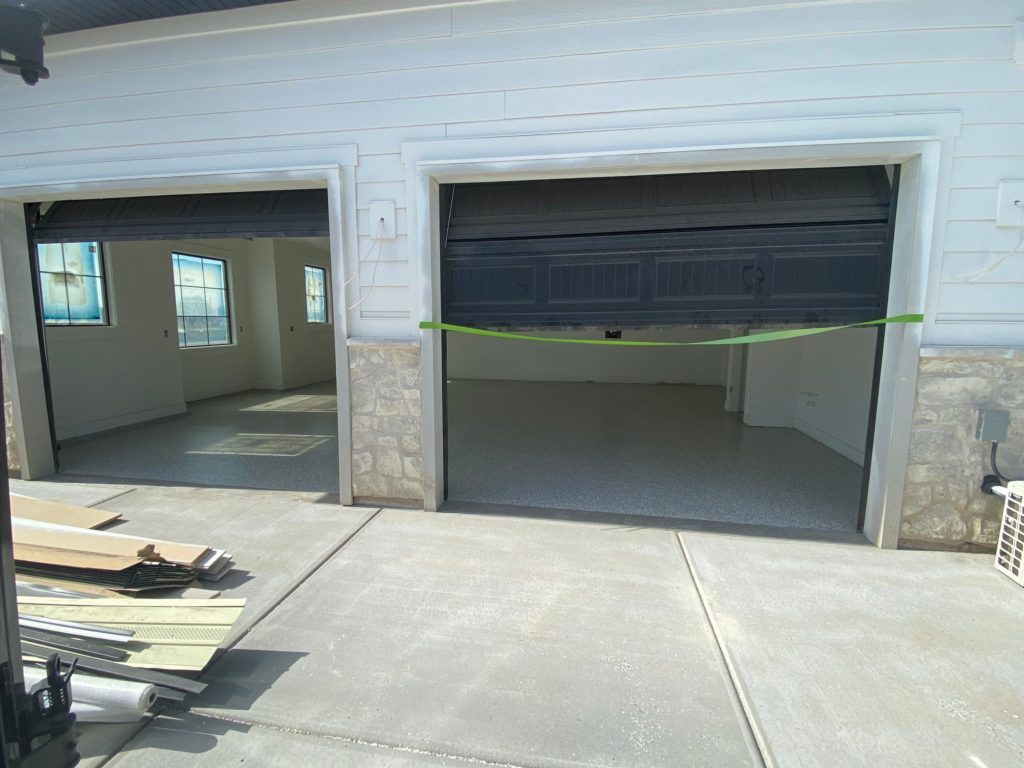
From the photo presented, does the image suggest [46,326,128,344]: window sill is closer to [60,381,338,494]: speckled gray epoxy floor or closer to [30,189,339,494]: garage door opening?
[30,189,339,494]: garage door opening

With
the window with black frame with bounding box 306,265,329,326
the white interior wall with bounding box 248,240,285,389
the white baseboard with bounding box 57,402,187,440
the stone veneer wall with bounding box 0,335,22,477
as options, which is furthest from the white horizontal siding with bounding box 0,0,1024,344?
the window with black frame with bounding box 306,265,329,326

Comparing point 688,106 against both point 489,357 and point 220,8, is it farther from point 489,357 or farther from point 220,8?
point 489,357

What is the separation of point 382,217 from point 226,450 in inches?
140

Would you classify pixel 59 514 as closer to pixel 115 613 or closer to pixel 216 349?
pixel 115 613

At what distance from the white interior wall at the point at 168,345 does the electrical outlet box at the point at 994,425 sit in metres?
8.66

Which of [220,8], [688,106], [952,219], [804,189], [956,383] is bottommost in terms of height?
[956,383]

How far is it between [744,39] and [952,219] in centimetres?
174

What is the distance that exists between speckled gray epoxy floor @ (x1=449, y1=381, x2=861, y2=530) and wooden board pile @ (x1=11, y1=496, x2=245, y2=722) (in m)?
2.03

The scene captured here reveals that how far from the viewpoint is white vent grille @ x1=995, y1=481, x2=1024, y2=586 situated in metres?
2.79

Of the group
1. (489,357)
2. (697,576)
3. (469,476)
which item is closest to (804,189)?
(697,576)

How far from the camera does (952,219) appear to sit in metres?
2.99

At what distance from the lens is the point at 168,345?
715 cm

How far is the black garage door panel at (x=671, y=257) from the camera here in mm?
3305

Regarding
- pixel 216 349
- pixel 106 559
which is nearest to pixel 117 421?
pixel 216 349
